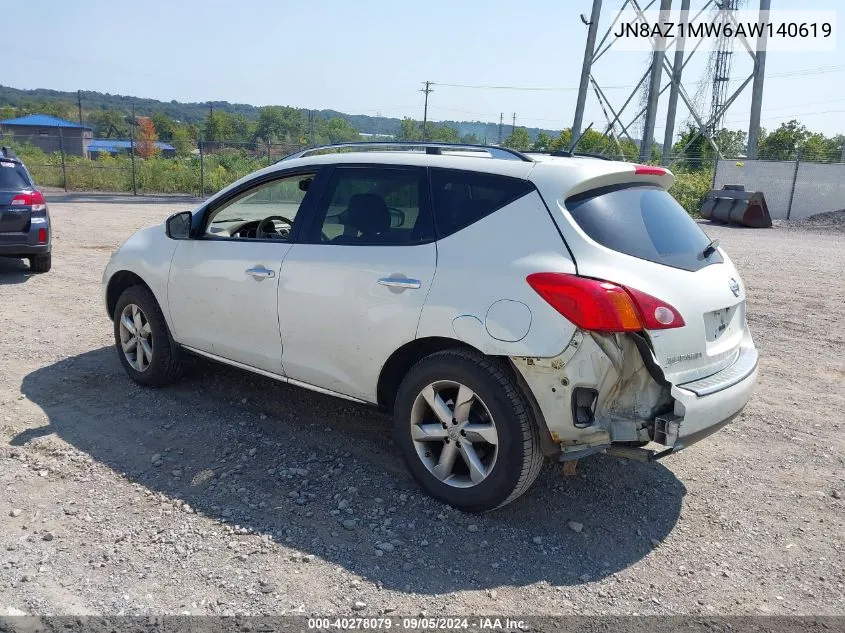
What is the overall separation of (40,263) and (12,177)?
1.20 meters

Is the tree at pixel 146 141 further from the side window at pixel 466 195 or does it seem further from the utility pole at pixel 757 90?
the side window at pixel 466 195

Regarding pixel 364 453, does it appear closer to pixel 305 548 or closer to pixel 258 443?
pixel 258 443

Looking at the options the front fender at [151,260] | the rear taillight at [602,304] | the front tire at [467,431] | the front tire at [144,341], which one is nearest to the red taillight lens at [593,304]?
the rear taillight at [602,304]

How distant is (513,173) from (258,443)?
91.8 inches

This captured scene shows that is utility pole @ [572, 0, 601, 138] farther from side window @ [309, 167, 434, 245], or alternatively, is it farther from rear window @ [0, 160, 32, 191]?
side window @ [309, 167, 434, 245]

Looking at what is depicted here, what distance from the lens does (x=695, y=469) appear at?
447 centimetres

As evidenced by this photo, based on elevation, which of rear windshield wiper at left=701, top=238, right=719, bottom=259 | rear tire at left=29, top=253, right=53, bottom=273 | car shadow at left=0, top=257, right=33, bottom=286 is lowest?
car shadow at left=0, top=257, right=33, bottom=286

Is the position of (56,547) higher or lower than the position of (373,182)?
lower

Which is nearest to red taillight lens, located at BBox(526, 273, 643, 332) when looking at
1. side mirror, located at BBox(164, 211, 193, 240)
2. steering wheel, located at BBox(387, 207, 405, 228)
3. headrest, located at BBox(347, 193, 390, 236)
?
steering wheel, located at BBox(387, 207, 405, 228)

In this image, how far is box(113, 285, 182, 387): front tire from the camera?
5.29 m

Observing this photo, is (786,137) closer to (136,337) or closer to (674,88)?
(674,88)

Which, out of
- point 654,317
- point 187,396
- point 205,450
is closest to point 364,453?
point 205,450

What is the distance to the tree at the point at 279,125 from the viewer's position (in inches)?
2916

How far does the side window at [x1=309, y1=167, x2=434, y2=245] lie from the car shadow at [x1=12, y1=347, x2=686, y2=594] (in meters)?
1.35
